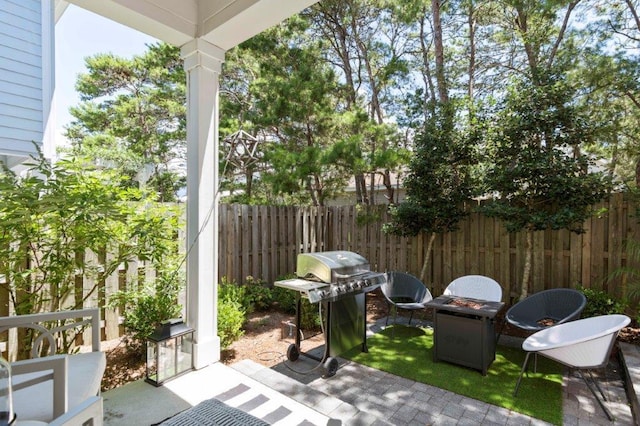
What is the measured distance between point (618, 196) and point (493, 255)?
160cm

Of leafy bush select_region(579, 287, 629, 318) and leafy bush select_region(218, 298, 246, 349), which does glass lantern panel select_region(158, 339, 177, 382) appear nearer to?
leafy bush select_region(218, 298, 246, 349)

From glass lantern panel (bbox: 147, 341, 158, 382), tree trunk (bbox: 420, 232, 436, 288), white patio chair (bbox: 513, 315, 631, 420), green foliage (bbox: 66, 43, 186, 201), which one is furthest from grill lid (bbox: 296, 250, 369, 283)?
green foliage (bbox: 66, 43, 186, 201)

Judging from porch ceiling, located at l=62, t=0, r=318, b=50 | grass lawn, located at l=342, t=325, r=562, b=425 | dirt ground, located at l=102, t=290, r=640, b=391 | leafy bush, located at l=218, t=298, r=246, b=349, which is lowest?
grass lawn, located at l=342, t=325, r=562, b=425

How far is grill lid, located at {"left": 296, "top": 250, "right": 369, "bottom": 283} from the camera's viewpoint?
9.86 ft

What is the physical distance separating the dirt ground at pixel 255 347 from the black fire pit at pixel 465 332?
4.44 feet

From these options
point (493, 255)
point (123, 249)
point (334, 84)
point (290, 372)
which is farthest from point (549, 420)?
point (334, 84)

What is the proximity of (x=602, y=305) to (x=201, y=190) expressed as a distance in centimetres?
455

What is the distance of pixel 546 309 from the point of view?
361 cm

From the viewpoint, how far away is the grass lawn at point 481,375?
2619 mm

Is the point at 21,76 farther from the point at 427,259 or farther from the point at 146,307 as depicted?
the point at 427,259

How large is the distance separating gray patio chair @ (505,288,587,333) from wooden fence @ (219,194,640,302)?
2.70 feet

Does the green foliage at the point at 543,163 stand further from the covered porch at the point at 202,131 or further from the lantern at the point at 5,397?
the lantern at the point at 5,397

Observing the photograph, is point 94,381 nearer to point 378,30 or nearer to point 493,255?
point 493,255

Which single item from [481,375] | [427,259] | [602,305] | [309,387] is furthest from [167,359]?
[602,305]
